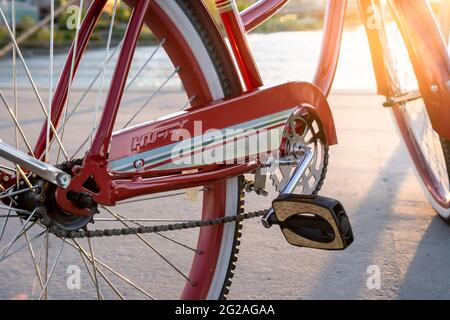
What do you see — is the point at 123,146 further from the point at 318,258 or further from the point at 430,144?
the point at 430,144

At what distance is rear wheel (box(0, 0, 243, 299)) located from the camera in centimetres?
199

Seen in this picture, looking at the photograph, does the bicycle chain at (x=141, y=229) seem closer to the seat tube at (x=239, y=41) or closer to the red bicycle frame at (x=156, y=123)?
the red bicycle frame at (x=156, y=123)

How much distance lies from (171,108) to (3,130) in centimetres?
156

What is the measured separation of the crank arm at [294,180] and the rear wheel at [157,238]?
3.6 inches

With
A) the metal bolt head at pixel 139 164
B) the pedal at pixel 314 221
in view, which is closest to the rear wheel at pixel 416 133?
the pedal at pixel 314 221

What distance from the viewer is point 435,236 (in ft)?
10.4

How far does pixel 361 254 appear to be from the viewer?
118 inches

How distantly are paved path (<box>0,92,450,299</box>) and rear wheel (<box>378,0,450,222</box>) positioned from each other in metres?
0.14

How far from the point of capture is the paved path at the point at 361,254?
105 inches

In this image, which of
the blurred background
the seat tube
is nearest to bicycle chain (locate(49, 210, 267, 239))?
the seat tube

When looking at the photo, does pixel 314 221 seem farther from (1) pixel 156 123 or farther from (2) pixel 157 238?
(2) pixel 157 238

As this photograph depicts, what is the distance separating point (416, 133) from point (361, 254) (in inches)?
29.1

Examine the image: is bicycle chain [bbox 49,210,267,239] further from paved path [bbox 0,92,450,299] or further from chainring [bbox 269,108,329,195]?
paved path [bbox 0,92,450,299]
